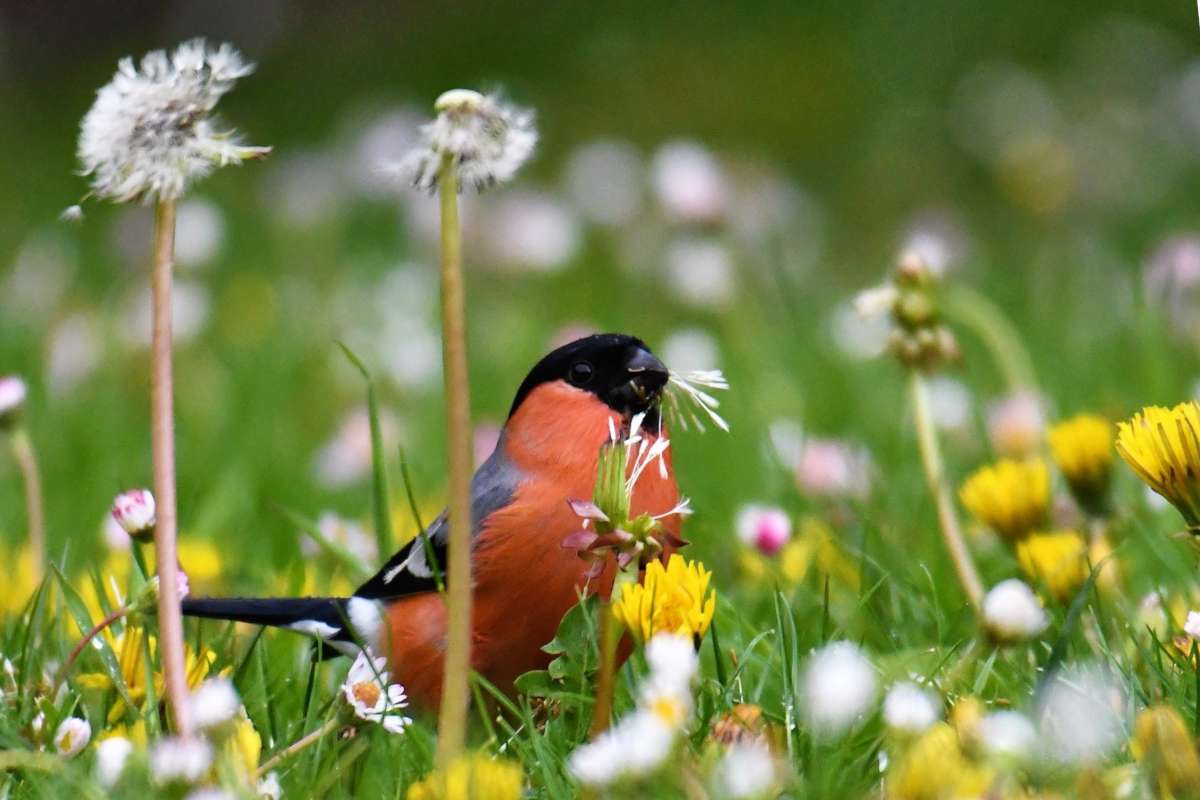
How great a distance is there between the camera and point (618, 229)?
5.80 meters

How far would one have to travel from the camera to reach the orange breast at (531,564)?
5.87ft

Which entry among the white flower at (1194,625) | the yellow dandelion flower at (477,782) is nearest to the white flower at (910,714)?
the yellow dandelion flower at (477,782)

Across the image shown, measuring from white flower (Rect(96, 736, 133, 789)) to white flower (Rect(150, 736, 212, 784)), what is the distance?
0.07 m

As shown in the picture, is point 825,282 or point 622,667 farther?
point 825,282

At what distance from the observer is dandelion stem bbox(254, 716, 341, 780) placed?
61.3 inches

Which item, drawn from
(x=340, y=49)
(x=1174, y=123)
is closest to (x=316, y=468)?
(x=1174, y=123)

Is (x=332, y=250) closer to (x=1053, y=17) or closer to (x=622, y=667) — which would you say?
(x=1053, y=17)

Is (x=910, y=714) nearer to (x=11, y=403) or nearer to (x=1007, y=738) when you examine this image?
(x=1007, y=738)

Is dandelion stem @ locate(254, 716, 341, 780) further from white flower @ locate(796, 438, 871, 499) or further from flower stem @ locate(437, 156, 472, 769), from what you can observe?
white flower @ locate(796, 438, 871, 499)

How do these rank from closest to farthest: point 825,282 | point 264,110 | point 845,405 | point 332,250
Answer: point 845,405
point 825,282
point 332,250
point 264,110

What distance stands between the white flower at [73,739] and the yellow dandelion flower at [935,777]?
757mm

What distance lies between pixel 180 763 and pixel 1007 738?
0.61 metres

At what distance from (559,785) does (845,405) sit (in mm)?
2357

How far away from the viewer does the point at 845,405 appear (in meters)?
3.81
